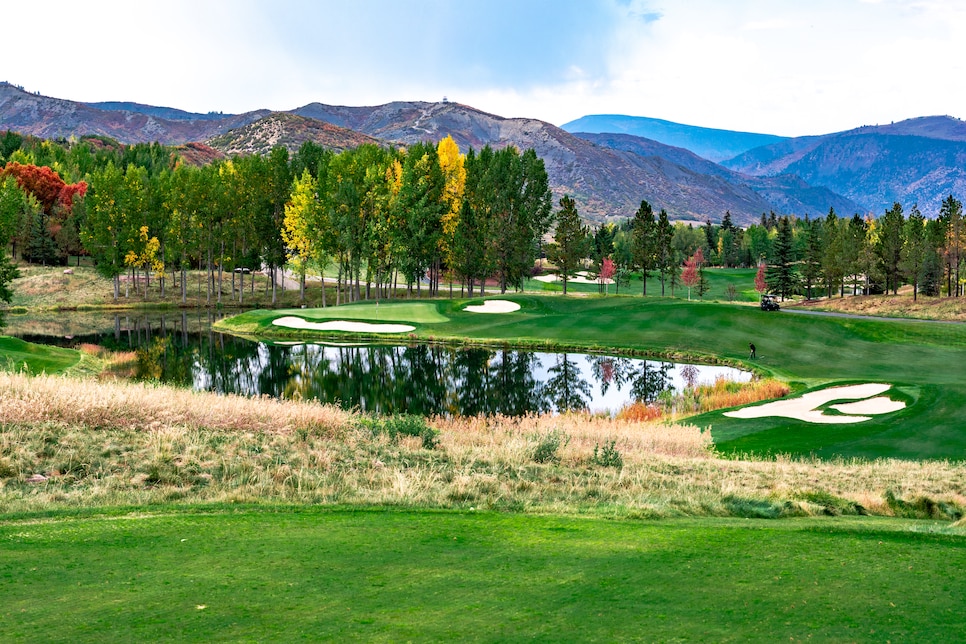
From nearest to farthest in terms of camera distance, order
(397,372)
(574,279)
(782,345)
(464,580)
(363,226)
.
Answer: (464,580), (397,372), (782,345), (363,226), (574,279)

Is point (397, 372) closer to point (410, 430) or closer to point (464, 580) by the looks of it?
point (410, 430)

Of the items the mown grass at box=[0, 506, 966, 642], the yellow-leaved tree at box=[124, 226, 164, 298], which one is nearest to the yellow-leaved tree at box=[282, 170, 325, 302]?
the yellow-leaved tree at box=[124, 226, 164, 298]

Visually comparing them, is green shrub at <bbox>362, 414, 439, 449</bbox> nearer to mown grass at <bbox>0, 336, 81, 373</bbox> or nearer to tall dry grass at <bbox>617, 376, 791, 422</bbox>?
tall dry grass at <bbox>617, 376, 791, 422</bbox>

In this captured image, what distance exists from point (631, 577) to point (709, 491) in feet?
24.2

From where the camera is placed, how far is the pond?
35.6 meters

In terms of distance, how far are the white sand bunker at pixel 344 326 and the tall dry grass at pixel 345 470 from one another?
37.0 m

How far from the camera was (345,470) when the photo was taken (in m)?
15.5

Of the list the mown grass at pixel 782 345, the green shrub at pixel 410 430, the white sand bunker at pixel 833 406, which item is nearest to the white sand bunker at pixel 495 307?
the mown grass at pixel 782 345

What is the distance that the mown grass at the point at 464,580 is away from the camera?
6512mm

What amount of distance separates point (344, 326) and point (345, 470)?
4530 cm

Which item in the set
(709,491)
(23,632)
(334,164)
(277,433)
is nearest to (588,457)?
(709,491)

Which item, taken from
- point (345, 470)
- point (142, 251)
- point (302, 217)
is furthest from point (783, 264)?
point (345, 470)

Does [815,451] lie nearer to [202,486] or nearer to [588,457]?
[588,457]

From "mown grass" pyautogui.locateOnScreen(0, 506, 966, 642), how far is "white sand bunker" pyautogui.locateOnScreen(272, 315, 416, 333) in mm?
48109
